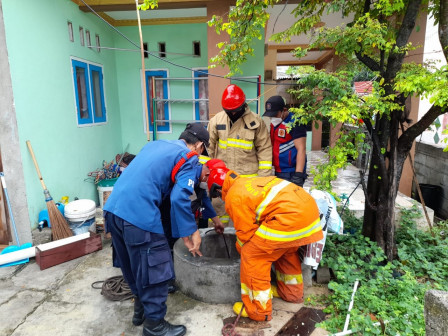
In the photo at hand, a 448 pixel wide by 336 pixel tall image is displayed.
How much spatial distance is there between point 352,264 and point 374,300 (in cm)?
69

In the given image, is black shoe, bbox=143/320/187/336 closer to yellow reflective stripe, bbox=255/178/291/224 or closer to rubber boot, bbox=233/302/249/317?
rubber boot, bbox=233/302/249/317

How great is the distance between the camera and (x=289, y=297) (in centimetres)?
297

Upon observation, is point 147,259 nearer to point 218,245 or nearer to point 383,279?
point 218,245

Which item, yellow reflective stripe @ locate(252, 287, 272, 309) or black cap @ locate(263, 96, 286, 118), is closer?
yellow reflective stripe @ locate(252, 287, 272, 309)

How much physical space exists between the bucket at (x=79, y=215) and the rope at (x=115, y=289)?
1.39 metres

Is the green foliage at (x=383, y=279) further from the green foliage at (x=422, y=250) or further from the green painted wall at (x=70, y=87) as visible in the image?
the green painted wall at (x=70, y=87)

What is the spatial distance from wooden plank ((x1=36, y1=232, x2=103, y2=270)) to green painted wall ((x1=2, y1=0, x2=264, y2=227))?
756 mm

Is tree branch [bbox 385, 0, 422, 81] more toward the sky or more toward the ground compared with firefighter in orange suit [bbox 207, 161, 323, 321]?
more toward the sky

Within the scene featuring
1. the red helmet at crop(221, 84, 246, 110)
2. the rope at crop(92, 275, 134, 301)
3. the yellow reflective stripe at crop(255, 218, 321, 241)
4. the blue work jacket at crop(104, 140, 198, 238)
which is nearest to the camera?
the blue work jacket at crop(104, 140, 198, 238)

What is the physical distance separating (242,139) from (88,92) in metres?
3.65

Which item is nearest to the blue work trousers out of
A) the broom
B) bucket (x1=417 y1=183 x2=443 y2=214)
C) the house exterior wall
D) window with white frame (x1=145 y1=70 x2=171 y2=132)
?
the broom

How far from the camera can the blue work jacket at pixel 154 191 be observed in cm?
232

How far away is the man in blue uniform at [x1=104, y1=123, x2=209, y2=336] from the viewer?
2320mm

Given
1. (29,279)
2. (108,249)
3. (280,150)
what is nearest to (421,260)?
(280,150)
